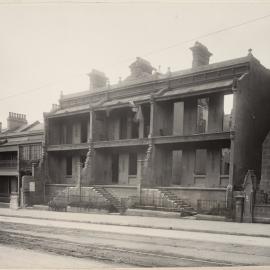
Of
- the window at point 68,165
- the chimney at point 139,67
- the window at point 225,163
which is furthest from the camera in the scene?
the window at point 68,165

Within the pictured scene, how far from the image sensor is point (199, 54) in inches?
1122

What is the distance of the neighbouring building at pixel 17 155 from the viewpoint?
116 feet

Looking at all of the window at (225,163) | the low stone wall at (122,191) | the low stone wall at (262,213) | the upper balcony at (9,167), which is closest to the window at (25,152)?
the upper balcony at (9,167)

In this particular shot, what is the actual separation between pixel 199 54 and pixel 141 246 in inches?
773

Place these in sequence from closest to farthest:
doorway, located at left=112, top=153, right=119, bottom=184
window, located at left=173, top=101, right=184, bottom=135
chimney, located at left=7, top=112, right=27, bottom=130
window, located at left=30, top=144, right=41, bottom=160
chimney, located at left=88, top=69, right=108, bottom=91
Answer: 1. window, located at left=173, top=101, right=184, bottom=135
2. doorway, located at left=112, top=153, right=119, bottom=184
3. window, located at left=30, top=144, right=41, bottom=160
4. chimney, located at left=88, top=69, right=108, bottom=91
5. chimney, located at left=7, top=112, right=27, bottom=130

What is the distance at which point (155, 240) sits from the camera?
42.2 feet

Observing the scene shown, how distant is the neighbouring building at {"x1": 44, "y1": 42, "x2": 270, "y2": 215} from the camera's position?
23.1m

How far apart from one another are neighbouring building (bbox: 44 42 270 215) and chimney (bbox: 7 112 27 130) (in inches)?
487

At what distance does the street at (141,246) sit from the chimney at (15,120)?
3076cm

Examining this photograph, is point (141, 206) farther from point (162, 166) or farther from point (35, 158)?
point (35, 158)

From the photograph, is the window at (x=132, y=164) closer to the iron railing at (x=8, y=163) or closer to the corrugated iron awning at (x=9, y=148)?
the corrugated iron awning at (x=9, y=148)

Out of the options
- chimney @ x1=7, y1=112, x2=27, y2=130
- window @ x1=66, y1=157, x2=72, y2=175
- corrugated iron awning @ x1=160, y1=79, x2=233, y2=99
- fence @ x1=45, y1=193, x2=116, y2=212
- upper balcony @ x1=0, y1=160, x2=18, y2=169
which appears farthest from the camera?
chimney @ x1=7, y1=112, x2=27, y2=130

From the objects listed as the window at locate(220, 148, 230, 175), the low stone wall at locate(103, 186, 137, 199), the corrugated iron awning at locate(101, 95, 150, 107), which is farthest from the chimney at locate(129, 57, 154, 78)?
the low stone wall at locate(103, 186, 137, 199)

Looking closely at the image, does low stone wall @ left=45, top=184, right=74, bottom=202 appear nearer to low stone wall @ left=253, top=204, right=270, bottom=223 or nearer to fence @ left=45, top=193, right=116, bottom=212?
fence @ left=45, top=193, right=116, bottom=212
